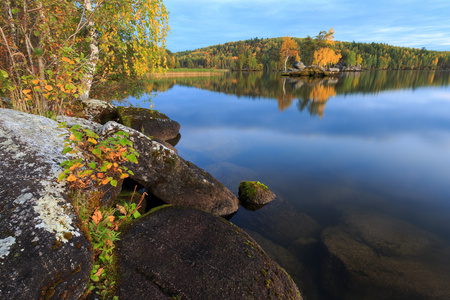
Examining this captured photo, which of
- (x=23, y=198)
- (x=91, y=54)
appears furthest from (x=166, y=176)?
(x=91, y=54)

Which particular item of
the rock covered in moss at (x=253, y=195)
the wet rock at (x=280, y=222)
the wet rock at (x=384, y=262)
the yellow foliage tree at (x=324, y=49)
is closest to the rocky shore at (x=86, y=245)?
the wet rock at (x=384, y=262)

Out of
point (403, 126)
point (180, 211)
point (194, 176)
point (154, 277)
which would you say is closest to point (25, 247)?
point (154, 277)

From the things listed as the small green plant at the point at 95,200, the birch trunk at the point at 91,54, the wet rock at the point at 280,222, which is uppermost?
the birch trunk at the point at 91,54

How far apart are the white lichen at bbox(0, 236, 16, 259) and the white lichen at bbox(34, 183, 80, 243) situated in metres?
0.30

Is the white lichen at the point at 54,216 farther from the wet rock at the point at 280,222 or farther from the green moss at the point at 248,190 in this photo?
the green moss at the point at 248,190

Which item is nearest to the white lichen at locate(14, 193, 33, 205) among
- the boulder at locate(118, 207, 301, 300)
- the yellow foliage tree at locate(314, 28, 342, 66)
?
the boulder at locate(118, 207, 301, 300)

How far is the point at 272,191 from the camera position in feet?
34.7

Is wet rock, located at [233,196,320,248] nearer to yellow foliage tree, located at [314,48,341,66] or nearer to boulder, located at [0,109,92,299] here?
boulder, located at [0,109,92,299]

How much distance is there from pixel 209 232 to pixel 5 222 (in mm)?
3614

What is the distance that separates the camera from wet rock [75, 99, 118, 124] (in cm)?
1254

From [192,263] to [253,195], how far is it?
5270mm

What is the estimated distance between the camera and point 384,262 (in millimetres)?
6414

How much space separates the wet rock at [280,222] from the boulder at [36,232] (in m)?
5.85

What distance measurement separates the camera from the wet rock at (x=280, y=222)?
7617 mm
